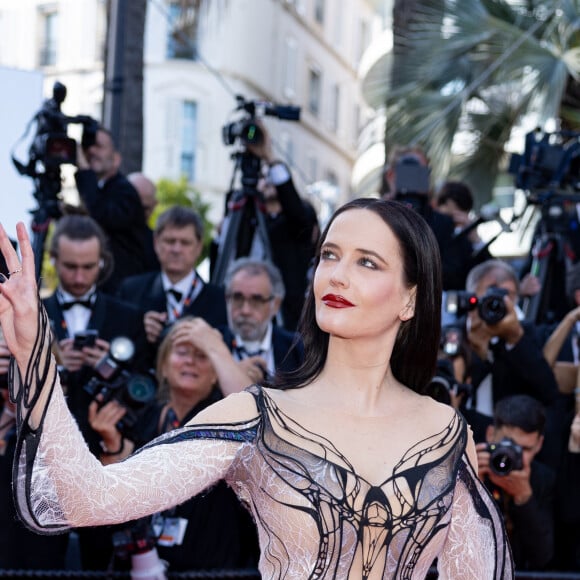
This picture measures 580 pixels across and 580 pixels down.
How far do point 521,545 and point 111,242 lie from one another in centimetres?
303

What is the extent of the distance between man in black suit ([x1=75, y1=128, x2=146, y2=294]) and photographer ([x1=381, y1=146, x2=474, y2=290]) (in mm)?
1436

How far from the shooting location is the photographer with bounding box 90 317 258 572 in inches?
201

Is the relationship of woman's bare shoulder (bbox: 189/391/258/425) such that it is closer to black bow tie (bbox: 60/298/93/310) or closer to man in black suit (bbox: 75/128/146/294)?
black bow tie (bbox: 60/298/93/310)

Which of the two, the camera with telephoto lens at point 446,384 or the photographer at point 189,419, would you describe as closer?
the camera with telephoto lens at point 446,384

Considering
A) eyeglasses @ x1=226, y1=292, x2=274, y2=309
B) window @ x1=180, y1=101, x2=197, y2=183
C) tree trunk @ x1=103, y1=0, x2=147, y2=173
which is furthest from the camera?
window @ x1=180, y1=101, x2=197, y2=183

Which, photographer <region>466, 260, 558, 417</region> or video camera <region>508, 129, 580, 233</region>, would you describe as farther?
video camera <region>508, 129, 580, 233</region>

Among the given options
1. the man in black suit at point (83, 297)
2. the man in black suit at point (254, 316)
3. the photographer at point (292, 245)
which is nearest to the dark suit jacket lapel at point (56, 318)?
the man in black suit at point (83, 297)

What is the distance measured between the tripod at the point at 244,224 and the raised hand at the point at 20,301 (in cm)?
432

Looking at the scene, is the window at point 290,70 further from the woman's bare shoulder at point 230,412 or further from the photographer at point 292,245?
the woman's bare shoulder at point 230,412

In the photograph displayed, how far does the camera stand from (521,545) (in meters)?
5.38

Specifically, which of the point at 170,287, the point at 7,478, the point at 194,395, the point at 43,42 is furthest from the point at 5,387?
the point at 43,42

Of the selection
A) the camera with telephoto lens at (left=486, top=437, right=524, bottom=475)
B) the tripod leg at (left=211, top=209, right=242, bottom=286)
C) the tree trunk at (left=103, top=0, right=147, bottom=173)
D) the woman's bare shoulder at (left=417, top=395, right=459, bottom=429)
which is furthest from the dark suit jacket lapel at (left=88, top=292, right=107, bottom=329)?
the tree trunk at (left=103, top=0, right=147, bottom=173)

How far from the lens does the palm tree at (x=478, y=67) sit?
1192 cm

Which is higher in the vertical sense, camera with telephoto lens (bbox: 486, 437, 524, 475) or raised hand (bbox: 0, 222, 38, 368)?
raised hand (bbox: 0, 222, 38, 368)
